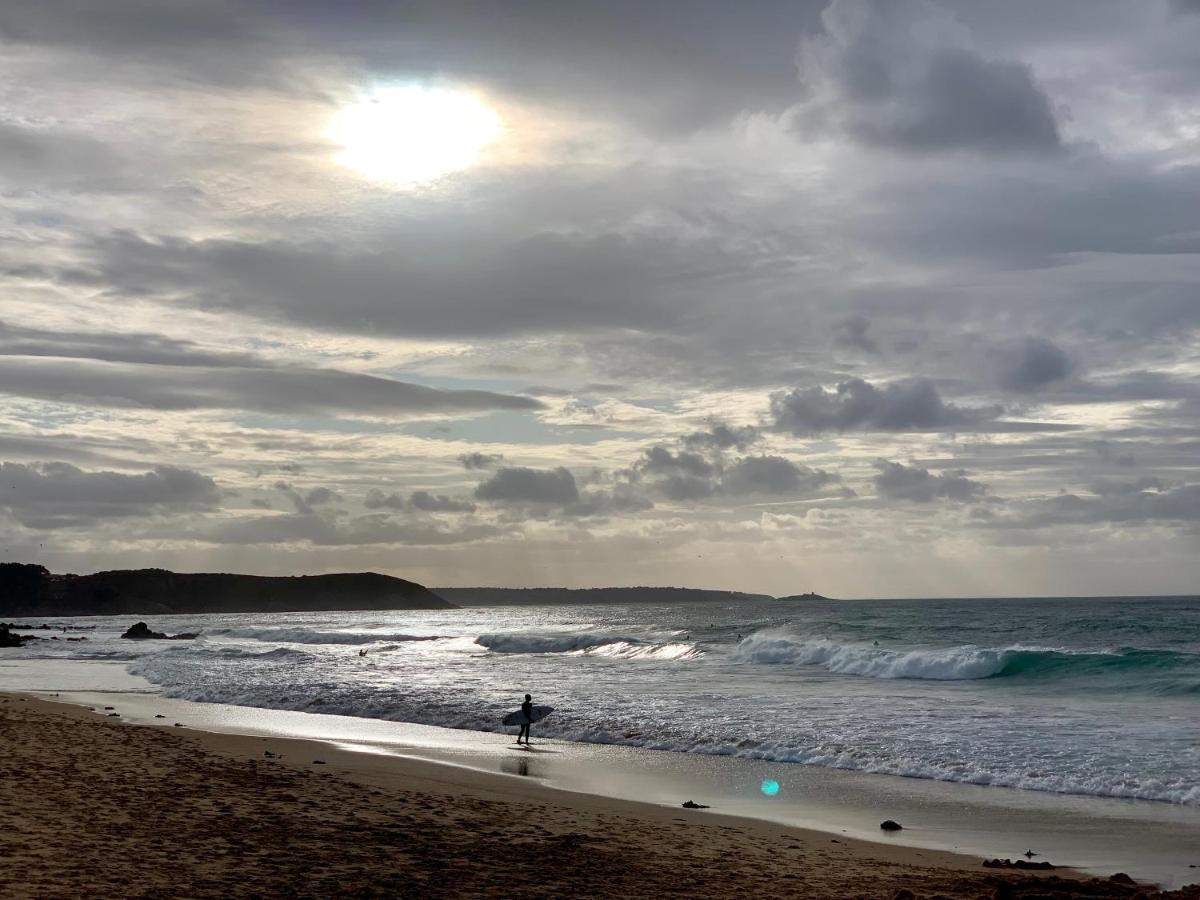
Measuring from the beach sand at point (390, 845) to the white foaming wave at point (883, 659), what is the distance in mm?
26535

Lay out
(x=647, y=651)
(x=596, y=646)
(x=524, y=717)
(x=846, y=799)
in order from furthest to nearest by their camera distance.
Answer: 1. (x=596, y=646)
2. (x=647, y=651)
3. (x=524, y=717)
4. (x=846, y=799)

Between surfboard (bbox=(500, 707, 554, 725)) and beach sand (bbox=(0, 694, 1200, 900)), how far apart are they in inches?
226

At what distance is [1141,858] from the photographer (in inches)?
470

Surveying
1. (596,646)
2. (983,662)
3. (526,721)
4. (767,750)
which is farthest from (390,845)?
(596,646)

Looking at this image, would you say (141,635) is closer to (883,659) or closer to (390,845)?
(883,659)

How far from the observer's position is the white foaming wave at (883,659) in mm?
38656

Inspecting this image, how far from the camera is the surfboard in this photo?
72.3ft

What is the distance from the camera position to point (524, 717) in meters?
22.0

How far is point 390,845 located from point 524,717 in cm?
1107

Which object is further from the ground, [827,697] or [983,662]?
[983,662]

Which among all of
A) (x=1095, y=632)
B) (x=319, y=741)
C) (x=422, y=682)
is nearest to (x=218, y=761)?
(x=319, y=741)

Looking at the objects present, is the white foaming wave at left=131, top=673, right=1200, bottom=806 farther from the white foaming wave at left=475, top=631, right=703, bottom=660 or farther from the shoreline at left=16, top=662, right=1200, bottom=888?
the white foaming wave at left=475, top=631, right=703, bottom=660

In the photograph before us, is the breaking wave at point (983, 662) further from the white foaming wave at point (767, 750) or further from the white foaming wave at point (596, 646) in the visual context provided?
the white foaming wave at point (767, 750)

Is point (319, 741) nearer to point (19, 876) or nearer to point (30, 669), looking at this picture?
point (19, 876)
